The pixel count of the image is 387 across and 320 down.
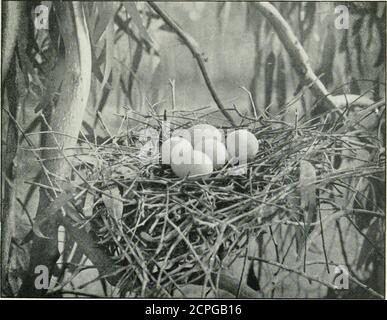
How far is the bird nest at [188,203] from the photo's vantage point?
95 centimetres

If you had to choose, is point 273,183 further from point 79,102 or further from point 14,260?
point 14,260

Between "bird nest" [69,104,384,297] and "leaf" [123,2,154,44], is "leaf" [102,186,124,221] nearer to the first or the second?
"bird nest" [69,104,384,297]

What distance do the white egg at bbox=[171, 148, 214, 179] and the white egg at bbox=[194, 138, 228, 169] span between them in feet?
0.05

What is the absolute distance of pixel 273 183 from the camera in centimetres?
99

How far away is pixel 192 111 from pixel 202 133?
0.51 ft

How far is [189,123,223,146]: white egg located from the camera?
100 cm

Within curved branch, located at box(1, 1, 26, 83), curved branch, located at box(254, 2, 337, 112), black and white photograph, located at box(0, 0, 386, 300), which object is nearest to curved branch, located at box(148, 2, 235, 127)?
black and white photograph, located at box(0, 0, 386, 300)

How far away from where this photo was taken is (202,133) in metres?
1.01

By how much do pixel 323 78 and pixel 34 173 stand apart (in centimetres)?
57

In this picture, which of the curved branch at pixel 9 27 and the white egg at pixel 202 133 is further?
the curved branch at pixel 9 27

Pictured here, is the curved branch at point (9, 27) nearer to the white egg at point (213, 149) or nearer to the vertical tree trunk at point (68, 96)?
the vertical tree trunk at point (68, 96)

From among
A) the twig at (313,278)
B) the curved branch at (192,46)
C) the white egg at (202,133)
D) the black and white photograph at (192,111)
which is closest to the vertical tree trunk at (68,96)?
the black and white photograph at (192,111)

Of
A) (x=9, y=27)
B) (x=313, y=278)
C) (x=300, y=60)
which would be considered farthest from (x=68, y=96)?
(x=313, y=278)

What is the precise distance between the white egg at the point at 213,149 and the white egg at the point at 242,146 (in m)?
0.02
